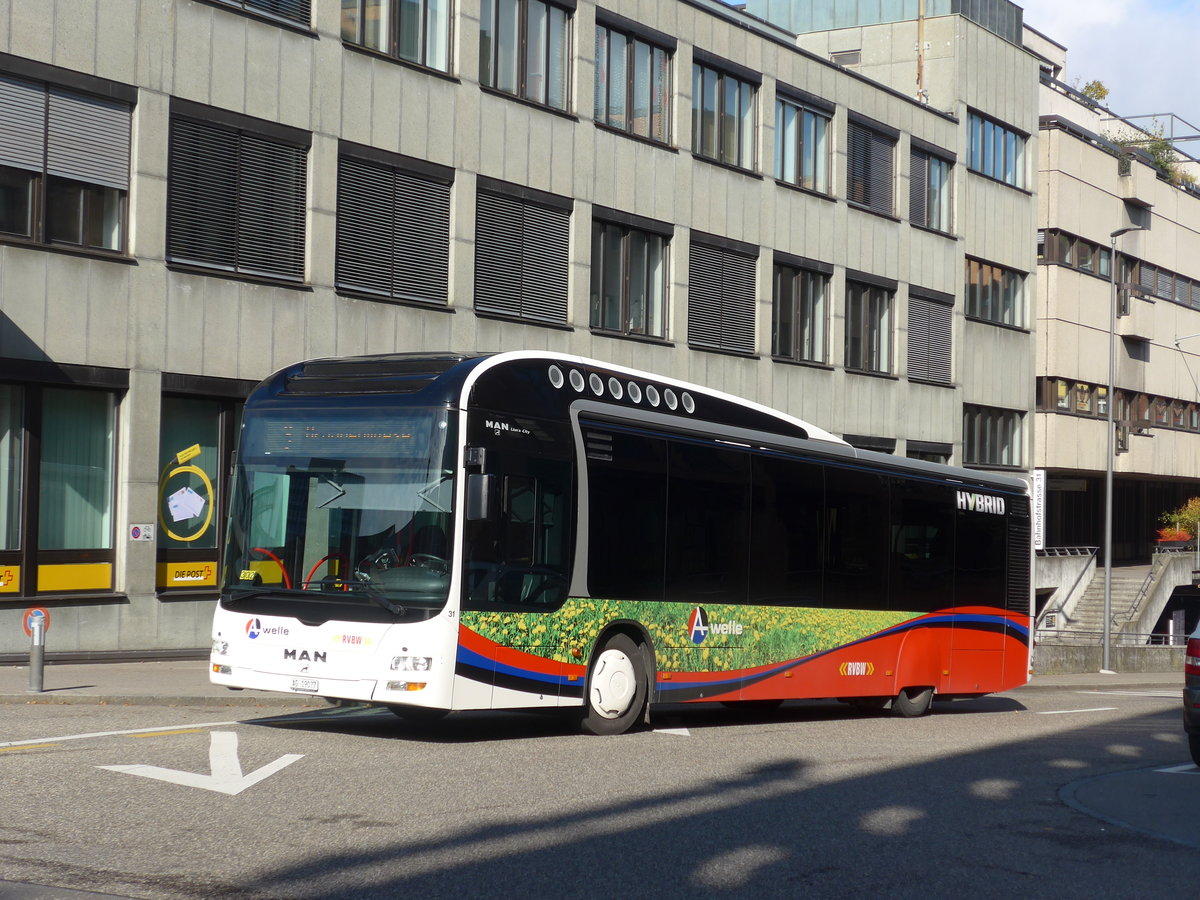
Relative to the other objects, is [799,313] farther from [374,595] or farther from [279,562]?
[374,595]

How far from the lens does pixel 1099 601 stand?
53.2 meters

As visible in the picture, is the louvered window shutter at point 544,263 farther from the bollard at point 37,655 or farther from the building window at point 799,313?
the bollard at point 37,655

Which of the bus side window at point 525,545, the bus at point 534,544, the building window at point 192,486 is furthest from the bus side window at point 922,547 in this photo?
the building window at point 192,486

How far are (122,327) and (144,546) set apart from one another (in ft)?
9.88

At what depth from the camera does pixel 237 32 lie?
2292cm

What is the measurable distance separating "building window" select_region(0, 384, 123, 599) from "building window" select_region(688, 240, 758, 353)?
14422 millimetres

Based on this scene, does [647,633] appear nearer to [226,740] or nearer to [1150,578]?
[226,740]

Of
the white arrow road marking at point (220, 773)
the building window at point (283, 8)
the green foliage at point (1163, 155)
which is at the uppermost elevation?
the green foliage at point (1163, 155)

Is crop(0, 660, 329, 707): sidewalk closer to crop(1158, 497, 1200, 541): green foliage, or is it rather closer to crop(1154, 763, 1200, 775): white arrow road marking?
crop(1154, 763, 1200, 775): white arrow road marking

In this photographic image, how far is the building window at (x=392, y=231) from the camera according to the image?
24812 mm

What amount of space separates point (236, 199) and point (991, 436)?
28606 millimetres

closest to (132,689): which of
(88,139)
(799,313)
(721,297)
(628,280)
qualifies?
(88,139)

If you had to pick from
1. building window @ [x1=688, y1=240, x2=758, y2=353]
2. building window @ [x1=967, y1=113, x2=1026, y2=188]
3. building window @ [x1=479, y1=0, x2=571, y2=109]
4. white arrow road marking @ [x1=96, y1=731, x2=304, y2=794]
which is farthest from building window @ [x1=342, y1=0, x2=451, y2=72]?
building window @ [x1=967, y1=113, x2=1026, y2=188]

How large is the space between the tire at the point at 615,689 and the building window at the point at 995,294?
32341 mm
